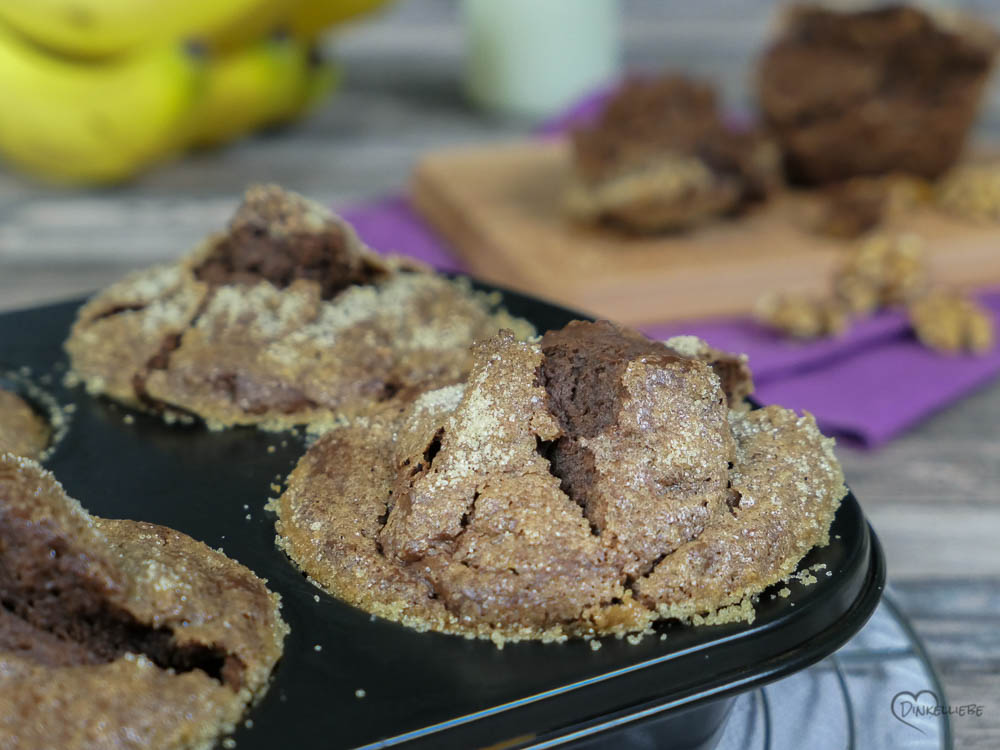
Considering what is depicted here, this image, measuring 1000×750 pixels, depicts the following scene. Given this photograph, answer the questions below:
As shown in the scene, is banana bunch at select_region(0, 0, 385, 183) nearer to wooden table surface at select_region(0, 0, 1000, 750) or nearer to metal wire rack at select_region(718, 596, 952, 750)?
wooden table surface at select_region(0, 0, 1000, 750)

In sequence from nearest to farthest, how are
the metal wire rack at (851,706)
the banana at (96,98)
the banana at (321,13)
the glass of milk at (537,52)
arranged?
the metal wire rack at (851,706) → the banana at (96,98) → the banana at (321,13) → the glass of milk at (537,52)

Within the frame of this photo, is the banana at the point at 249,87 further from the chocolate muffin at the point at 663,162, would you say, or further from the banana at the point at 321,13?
the chocolate muffin at the point at 663,162

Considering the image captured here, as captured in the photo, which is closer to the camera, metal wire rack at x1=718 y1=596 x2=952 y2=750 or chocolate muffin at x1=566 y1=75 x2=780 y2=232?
metal wire rack at x1=718 y1=596 x2=952 y2=750

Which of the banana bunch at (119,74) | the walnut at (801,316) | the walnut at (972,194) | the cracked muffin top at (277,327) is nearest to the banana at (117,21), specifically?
the banana bunch at (119,74)

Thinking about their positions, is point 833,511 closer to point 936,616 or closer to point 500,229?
point 936,616

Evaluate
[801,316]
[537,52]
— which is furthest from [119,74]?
[801,316]

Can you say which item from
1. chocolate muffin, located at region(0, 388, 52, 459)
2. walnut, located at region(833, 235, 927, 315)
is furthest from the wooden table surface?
chocolate muffin, located at region(0, 388, 52, 459)

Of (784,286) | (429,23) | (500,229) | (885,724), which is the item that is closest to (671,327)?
(784,286)

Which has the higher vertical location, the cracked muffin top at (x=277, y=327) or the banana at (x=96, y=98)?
the cracked muffin top at (x=277, y=327)

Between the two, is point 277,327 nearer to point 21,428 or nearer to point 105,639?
point 21,428
